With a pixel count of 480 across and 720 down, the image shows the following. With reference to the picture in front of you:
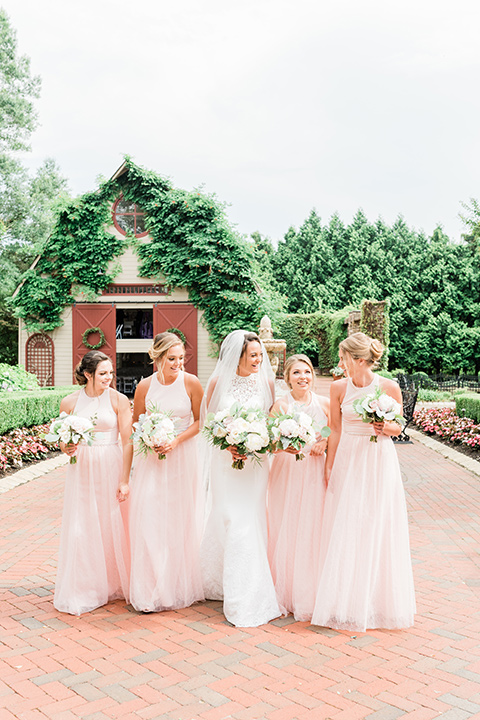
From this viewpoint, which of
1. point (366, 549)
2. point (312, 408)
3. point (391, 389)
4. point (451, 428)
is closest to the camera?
point (366, 549)

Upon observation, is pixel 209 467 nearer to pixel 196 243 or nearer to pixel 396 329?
pixel 196 243

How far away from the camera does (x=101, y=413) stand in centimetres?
441

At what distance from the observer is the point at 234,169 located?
38.1 m

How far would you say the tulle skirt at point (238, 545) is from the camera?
3963 mm

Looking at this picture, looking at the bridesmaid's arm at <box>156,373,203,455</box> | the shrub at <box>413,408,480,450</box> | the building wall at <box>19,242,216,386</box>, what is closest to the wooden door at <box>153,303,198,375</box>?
the building wall at <box>19,242,216,386</box>

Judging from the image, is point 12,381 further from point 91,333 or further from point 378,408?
point 378,408

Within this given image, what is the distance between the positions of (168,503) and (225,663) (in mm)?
1218

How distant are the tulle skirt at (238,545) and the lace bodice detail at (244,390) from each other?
40 centimetres

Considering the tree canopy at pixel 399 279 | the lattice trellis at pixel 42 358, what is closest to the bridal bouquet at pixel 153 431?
the lattice trellis at pixel 42 358

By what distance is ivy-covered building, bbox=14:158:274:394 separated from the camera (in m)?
20.0

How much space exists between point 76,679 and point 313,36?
8.07 m

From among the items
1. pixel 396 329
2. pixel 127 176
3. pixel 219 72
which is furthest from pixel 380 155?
pixel 219 72

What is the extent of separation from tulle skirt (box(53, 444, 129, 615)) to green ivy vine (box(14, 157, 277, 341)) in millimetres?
15670

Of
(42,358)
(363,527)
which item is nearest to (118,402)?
(363,527)
